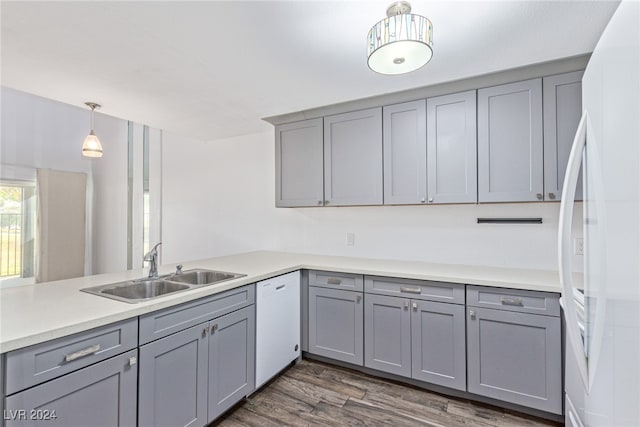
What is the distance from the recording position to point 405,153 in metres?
2.38

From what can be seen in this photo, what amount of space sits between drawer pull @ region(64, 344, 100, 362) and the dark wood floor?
3.32 ft

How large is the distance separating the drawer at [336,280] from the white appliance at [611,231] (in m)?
1.49

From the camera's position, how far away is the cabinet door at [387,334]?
214 cm

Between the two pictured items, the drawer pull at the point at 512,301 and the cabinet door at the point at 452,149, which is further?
Result: the cabinet door at the point at 452,149

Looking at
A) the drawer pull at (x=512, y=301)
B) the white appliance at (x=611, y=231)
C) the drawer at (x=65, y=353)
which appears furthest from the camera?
the drawer pull at (x=512, y=301)

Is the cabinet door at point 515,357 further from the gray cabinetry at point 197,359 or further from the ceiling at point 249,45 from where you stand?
the ceiling at point 249,45

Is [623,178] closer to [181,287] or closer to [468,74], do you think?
[468,74]

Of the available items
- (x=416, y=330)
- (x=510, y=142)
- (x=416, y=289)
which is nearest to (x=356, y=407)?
(x=416, y=330)

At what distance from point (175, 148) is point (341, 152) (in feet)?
8.82

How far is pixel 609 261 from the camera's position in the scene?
66 centimetres

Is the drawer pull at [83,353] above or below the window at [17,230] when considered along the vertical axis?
below

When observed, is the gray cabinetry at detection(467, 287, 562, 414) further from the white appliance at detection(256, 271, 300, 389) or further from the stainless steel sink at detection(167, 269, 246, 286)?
the stainless steel sink at detection(167, 269, 246, 286)

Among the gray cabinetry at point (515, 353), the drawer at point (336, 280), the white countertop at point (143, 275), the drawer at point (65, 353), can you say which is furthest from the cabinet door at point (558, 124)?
the drawer at point (65, 353)

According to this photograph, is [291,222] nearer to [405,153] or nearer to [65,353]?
[405,153]
